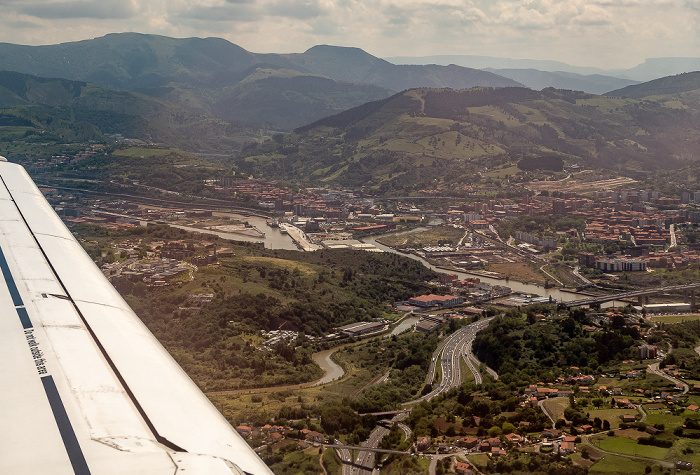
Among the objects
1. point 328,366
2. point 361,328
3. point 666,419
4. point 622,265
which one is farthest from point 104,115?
point 666,419

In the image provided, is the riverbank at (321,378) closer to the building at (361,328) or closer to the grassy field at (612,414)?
the building at (361,328)

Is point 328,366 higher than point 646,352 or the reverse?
the reverse

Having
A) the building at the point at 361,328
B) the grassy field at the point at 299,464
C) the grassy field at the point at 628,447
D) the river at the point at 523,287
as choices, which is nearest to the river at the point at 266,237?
the river at the point at 523,287

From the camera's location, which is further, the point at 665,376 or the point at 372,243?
the point at 372,243

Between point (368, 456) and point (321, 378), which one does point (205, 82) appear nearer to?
point (321, 378)

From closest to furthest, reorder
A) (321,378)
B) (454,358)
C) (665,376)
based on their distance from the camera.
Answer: (665,376)
(321,378)
(454,358)

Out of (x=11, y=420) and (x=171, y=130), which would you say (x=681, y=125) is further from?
(x=11, y=420)
